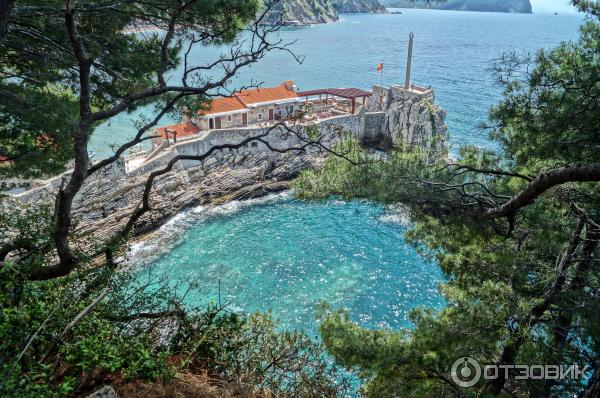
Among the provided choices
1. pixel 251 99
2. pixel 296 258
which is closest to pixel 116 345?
pixel 296 258

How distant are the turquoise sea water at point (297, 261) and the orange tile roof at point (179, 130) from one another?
5046 mm

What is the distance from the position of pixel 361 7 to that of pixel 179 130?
14107cm

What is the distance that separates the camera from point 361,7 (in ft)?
495

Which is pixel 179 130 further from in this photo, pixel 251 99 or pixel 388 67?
pixel 388 67

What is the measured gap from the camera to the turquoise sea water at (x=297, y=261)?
633 inches

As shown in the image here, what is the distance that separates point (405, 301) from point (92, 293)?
512 inches

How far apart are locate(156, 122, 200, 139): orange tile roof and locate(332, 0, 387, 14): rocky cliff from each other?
413 ft

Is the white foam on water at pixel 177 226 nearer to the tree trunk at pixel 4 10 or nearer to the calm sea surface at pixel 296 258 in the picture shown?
the calm sea surface at pixel 296 258

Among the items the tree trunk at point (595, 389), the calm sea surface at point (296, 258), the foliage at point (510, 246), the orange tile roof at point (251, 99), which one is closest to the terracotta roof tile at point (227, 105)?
the orange tile roof at point (251, 99)

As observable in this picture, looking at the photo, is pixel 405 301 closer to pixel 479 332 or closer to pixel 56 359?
pixel 479 332

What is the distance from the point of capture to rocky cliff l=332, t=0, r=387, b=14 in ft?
469

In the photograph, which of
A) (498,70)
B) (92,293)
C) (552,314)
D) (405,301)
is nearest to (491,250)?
(552,314)

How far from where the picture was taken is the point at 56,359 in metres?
4.10

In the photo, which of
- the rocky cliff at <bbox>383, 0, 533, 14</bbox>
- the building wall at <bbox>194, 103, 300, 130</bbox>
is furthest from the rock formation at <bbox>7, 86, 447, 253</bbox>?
the rocky cliff at <bbox>383, 0, 533, 14</bbox>
